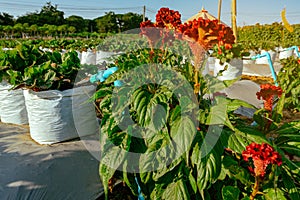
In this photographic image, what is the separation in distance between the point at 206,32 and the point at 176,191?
0.75m

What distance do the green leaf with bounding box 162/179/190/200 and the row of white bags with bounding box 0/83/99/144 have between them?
1.10 metres

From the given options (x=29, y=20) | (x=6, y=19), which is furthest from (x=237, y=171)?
(x=29, y=20)

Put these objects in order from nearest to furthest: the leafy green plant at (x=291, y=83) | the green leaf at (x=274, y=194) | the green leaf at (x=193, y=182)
Result: 1. the green leaf at (x=274, y=194)
2. the green leaf at (x=193, y=182)
3. the leafy green plant at (x=291, y=83)

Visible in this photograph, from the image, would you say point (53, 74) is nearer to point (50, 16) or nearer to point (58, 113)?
point (58, 113)

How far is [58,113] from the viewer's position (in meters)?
2.14

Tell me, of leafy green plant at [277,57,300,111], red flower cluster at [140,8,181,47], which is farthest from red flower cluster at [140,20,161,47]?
leafy green plant at [277,57,300,111]

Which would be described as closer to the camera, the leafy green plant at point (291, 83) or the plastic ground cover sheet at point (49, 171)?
the plastic ground cover sheet at point (49, 171)

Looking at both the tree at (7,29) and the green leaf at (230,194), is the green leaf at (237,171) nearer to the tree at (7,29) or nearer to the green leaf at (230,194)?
the green leaf at (230,194)

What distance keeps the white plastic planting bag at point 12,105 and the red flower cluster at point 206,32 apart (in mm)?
2011

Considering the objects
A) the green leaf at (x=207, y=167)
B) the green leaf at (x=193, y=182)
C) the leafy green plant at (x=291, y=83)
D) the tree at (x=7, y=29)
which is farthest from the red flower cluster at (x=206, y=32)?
the tree at (x=7, y=29)

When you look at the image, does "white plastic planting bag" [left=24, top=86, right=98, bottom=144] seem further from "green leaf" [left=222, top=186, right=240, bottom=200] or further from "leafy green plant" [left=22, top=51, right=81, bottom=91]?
"green leaf" [left=222, top=186, right=240, bottom=200]

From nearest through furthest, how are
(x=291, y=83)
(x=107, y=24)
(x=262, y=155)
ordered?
(x=262, y=155), (x=291, y=83), (x=107, y=24)

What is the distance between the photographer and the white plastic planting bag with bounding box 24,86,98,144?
6.95ft

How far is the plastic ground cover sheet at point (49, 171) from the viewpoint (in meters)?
1.74
